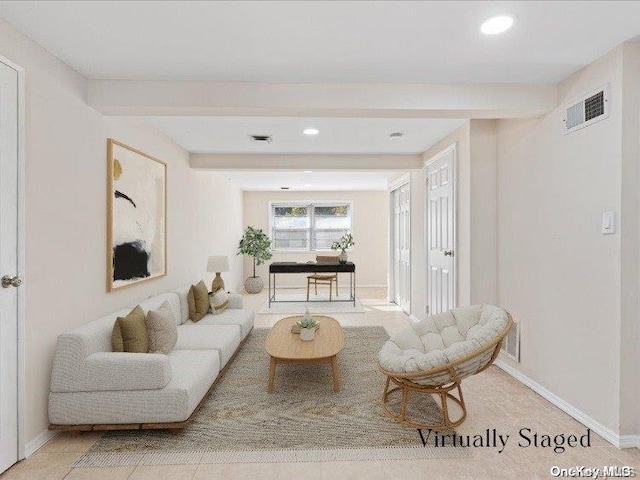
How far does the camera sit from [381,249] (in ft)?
30.2

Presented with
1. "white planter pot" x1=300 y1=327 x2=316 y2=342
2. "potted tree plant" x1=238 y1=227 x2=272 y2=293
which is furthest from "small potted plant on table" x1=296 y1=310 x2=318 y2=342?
"potted tree plant" x1=238 y1=227 x2=272 y2=293

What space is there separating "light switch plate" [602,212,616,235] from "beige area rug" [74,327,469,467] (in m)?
1.60

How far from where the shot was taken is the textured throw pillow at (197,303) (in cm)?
402

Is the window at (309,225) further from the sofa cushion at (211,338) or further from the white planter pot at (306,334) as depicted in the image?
the white planter pot at (306,334)

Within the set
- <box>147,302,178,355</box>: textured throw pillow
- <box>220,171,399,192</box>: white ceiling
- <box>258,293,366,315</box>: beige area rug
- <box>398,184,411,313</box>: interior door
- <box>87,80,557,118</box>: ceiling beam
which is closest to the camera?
<box>87,80,557,118</box>: ceiling beam

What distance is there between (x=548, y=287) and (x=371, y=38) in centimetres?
223

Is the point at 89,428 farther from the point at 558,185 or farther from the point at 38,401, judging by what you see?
the point at 558,185

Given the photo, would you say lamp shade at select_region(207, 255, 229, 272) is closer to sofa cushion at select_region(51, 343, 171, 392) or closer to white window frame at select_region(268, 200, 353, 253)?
sofa cushion at select_region(51, 343, 171, 392)

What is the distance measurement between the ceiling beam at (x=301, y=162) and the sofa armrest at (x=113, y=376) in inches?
129

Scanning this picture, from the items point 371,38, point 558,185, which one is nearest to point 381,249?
point 558,185

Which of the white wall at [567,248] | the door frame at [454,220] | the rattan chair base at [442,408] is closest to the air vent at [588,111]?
the white wall at [567,248]

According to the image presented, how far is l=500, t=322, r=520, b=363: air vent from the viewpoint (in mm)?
3281

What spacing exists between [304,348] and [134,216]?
195cm

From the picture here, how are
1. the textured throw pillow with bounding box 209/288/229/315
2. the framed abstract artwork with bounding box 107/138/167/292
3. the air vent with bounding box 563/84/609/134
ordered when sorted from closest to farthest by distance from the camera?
the air vent with bounding box 563/84/609/134, the framed abstract artwork with bounding box 107/138/167/292, the textured throw pillow with bounding box 209/288/229/315
